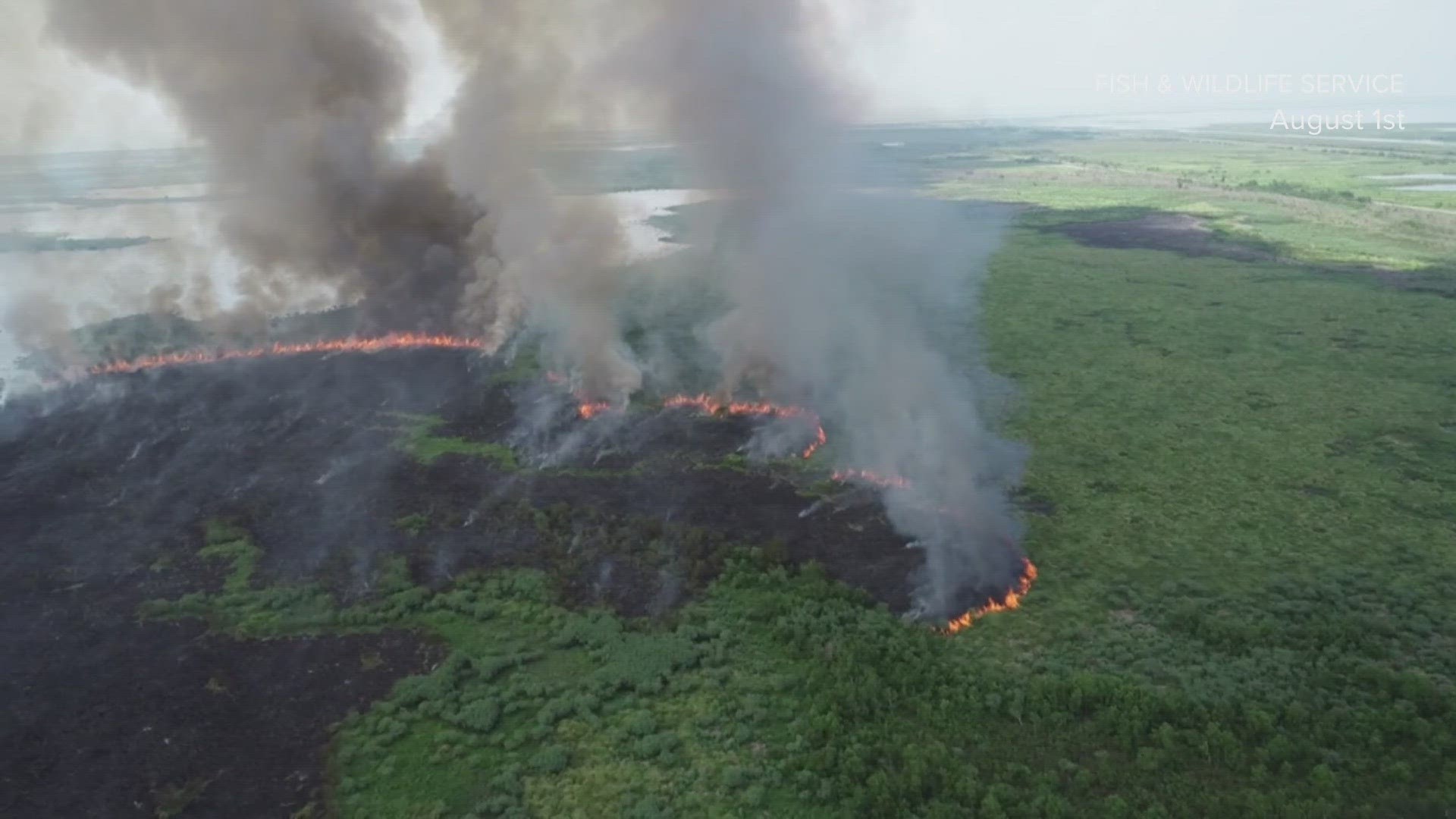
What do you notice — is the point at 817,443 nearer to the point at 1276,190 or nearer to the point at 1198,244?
the point at 1198,244

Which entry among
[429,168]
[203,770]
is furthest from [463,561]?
[429,168]

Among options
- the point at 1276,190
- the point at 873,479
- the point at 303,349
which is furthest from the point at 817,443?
the point at 1276,190

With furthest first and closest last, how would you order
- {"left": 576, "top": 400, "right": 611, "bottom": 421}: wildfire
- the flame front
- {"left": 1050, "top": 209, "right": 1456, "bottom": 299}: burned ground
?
{"left": 1050, "top": 209, "right": 1456, "bottom": 299}: burned ground < {"left": 576, "top": 400, "right": 611, "bottom": 421}: wildfire < the flame front

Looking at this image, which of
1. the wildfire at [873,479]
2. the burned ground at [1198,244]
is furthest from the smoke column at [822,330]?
the burned ground at [1198,244]

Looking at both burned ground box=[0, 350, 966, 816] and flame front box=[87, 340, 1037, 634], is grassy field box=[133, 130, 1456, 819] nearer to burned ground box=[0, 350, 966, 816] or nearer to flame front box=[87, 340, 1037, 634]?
flame front box=[87, 340, 1037, 634]

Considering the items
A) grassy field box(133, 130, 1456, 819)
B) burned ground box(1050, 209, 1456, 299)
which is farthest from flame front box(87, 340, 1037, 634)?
burned ground box(1050, 209, 1456, 299)
